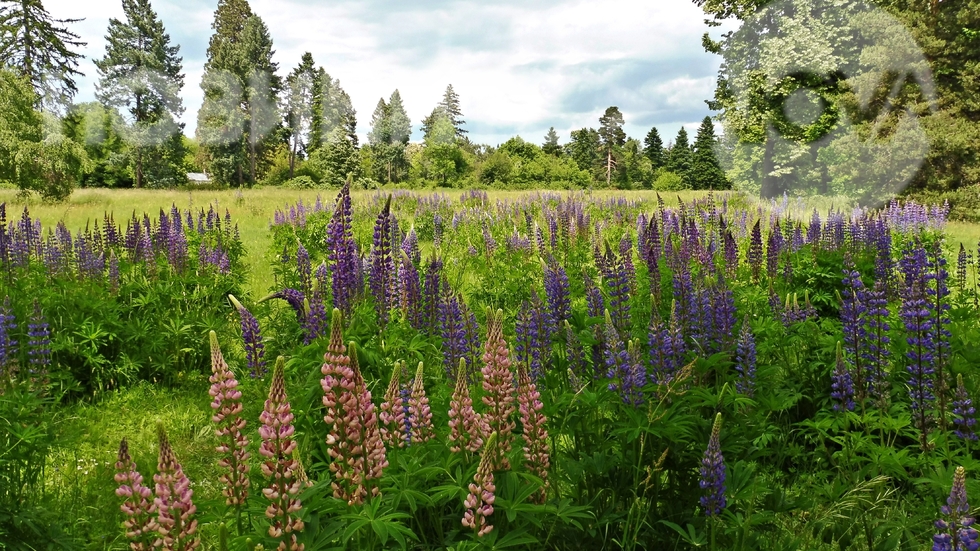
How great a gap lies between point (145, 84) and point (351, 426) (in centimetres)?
5225

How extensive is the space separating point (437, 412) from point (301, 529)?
3.59 ft

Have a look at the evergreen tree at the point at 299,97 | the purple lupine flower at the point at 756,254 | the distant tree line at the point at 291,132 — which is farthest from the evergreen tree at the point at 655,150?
the purple lupine flower at the point at 756,254

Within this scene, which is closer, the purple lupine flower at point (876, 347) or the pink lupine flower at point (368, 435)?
the pink lupine flower at point (368, 435)

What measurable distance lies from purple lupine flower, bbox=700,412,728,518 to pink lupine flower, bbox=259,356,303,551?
1.58m

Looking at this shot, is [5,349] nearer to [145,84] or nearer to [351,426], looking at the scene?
[351,426]

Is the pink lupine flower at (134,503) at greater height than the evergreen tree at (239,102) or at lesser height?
lesser

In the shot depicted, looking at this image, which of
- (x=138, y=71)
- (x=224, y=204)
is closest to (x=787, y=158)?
(x=224, y=204)

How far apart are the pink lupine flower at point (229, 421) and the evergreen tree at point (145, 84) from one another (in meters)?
50.0

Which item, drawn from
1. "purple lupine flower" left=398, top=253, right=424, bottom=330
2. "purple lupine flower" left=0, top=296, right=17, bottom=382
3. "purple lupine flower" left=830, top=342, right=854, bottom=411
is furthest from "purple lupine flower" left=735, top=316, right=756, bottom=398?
"purple lupine flower" left=0, top=296, right=17, bottom=382

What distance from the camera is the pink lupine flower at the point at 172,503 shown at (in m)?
1.55

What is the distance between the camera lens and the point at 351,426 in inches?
68.8

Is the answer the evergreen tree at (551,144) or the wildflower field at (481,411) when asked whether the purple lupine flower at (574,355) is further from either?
the evergreen tree at (551,144)

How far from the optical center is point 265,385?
338cm

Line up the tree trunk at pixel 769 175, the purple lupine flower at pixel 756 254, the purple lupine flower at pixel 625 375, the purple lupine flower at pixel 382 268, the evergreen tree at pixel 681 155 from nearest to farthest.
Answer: the purple lupine flower at pixel 625 375
the purple lupine flower at pixel 382 268
the purple lupine flower at pixel 756 254
the tree trunk at pixel 769 175
the evergreen tree at pixel 681 155
